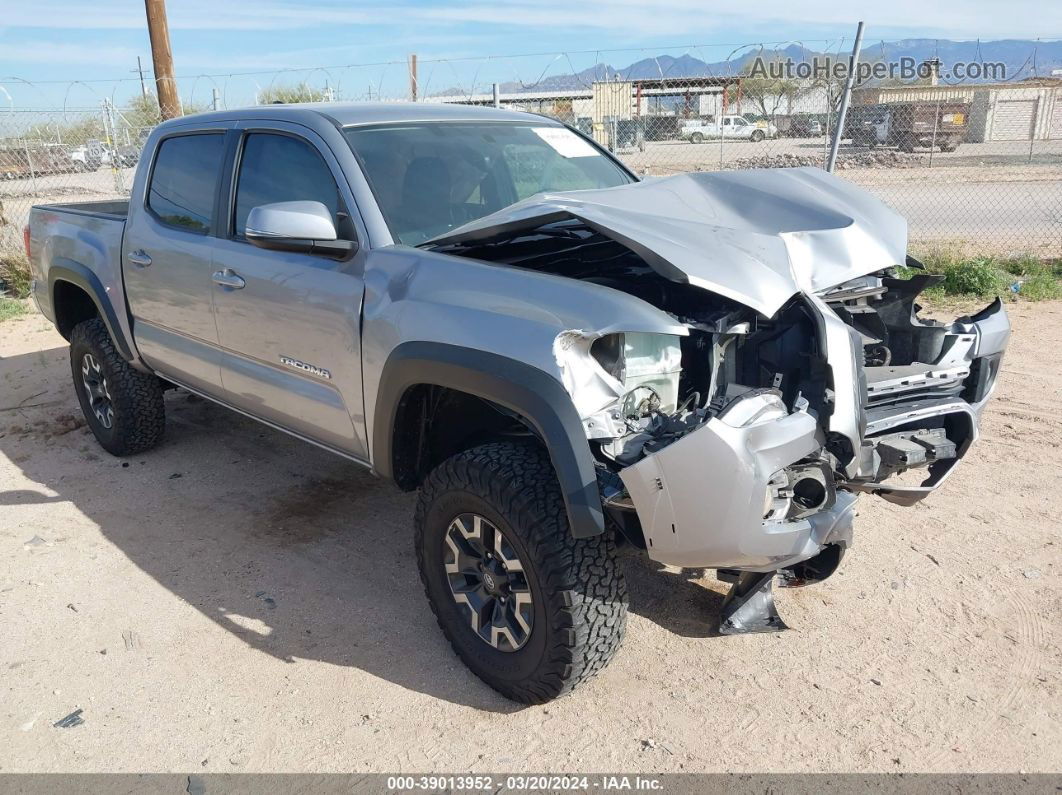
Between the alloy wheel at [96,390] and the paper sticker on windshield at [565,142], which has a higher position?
the paper sticker on windshield at [565,142]

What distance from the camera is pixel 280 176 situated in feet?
12.3

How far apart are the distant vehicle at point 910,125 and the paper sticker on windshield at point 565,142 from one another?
786 inches

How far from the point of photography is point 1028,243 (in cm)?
1069

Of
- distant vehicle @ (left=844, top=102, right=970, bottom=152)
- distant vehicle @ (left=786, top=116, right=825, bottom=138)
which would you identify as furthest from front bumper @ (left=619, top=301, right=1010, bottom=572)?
distant vehicle @ (left=844, top=102, right=970, bottom=152)

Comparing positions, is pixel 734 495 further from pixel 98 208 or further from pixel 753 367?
pixel 98 208

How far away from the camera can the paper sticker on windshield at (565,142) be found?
422 centimetres

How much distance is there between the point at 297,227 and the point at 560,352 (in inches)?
46.6

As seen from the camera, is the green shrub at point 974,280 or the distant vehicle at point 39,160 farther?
the distant vehicle at point 39,160

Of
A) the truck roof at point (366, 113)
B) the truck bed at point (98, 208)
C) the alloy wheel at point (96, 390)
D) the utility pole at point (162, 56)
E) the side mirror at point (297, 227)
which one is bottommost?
the alloy wheel at point (96, 390)

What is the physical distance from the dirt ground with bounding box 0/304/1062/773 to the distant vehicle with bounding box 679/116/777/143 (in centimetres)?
1995

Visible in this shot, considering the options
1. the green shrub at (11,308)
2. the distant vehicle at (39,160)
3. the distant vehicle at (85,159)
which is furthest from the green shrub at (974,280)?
the distant vehicle at (85,159)

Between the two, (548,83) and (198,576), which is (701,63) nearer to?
(548,83)

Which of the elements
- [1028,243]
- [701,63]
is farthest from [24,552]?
[1028,243]

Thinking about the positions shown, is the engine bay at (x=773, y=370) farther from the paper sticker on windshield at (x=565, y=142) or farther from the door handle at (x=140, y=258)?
the door handle at (x=140, y=258)
